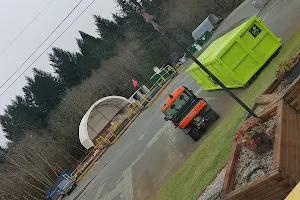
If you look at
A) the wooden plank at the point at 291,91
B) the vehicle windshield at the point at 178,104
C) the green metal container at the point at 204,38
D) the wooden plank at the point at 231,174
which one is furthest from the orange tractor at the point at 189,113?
the green metal container at the point at 204,38

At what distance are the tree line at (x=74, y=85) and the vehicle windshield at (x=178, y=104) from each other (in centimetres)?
1947

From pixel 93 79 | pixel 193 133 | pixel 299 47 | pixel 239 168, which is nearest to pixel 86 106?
pixel 93 79

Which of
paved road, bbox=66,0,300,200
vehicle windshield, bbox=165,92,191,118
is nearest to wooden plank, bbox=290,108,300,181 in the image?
paved road, bbox=66,0,300,200

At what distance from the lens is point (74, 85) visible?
64.8m

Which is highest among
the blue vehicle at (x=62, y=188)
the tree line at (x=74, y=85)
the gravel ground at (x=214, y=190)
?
Answer: the tree line at (x=74, y=85)

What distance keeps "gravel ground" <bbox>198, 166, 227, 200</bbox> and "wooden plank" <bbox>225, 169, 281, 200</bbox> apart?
153 centimetres

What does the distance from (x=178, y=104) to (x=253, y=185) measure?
10.3m

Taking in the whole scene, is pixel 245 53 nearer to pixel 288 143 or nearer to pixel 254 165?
pixel 254 165

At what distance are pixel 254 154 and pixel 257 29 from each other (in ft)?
28.9

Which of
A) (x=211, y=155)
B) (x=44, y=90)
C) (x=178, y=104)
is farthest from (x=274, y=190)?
(x=44, y=90)

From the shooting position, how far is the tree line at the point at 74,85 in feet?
135

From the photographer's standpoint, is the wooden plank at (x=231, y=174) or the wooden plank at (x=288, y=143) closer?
Result: the wooden plank at (x=288, y=143)

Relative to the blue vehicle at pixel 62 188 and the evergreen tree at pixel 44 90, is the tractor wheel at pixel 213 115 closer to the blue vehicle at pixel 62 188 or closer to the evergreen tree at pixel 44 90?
the blue vehicle at pixel 62 188

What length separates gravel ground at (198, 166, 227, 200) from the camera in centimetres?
812
